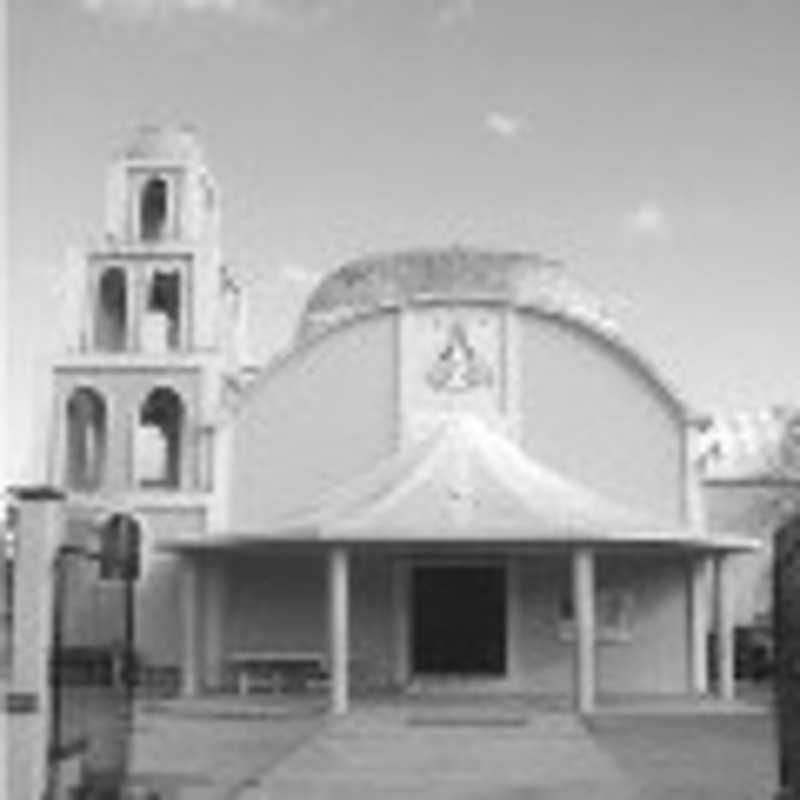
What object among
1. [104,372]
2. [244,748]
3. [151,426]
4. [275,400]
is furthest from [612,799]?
[151,426]

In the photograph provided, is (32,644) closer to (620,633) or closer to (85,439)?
(620,633)

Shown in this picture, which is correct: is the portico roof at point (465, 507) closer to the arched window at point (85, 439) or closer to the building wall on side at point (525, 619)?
the building wall on side at point (525, 619)

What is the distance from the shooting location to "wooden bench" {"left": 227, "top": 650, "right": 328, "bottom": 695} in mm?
27062

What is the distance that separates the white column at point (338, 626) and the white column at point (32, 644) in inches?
492

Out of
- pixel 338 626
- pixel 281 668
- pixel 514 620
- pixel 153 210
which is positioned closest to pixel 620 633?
pixel 514 620

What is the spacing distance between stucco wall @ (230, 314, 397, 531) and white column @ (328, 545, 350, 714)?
410 centimetres

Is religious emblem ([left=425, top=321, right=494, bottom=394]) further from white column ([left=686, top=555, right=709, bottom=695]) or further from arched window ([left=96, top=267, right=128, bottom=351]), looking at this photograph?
arched window ([left=96, top=267, right=128, bottom=351])

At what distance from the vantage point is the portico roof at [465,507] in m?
24.1

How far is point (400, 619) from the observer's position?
27234 millimetres

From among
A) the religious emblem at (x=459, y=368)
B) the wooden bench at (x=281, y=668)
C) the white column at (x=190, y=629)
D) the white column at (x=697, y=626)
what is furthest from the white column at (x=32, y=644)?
the white column at (x=697, y=626)

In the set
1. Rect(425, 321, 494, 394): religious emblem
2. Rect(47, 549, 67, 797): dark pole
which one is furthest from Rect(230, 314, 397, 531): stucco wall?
Rect(47, 549, 67, 797): dark pole

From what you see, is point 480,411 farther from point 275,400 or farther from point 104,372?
point 104,372

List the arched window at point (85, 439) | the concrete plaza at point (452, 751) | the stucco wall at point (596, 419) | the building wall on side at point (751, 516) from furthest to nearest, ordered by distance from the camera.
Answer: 1. the arched window at point (85, 439)
2. the building wall on side at point (751, 516)
3. the stucco wall at point (596, 419)
4. the concrete plaza at point (452, 751)

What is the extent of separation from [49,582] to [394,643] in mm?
16517
